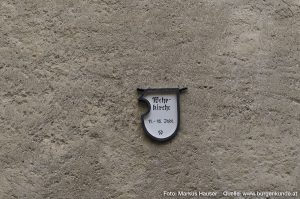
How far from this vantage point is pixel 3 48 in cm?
227

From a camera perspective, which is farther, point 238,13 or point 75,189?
point 238,13

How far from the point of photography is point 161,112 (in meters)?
2.26

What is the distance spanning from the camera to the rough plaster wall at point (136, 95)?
87.1 inches

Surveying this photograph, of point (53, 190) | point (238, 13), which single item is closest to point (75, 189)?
point (53, 190)

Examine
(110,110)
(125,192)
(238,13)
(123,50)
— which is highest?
(238,13)

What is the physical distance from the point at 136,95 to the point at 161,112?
0.39 feet

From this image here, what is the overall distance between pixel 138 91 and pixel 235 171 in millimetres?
493

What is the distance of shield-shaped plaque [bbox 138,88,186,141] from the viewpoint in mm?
2234

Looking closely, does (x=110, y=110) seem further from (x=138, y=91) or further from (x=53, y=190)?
(x=53, y=190)

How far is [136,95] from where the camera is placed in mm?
2256

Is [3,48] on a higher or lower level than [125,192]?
higher

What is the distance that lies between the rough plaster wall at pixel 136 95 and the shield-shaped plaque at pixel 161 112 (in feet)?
0.09

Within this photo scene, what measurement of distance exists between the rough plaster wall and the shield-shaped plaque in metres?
0.03

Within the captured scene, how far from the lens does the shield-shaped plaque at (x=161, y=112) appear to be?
7.33 ft
